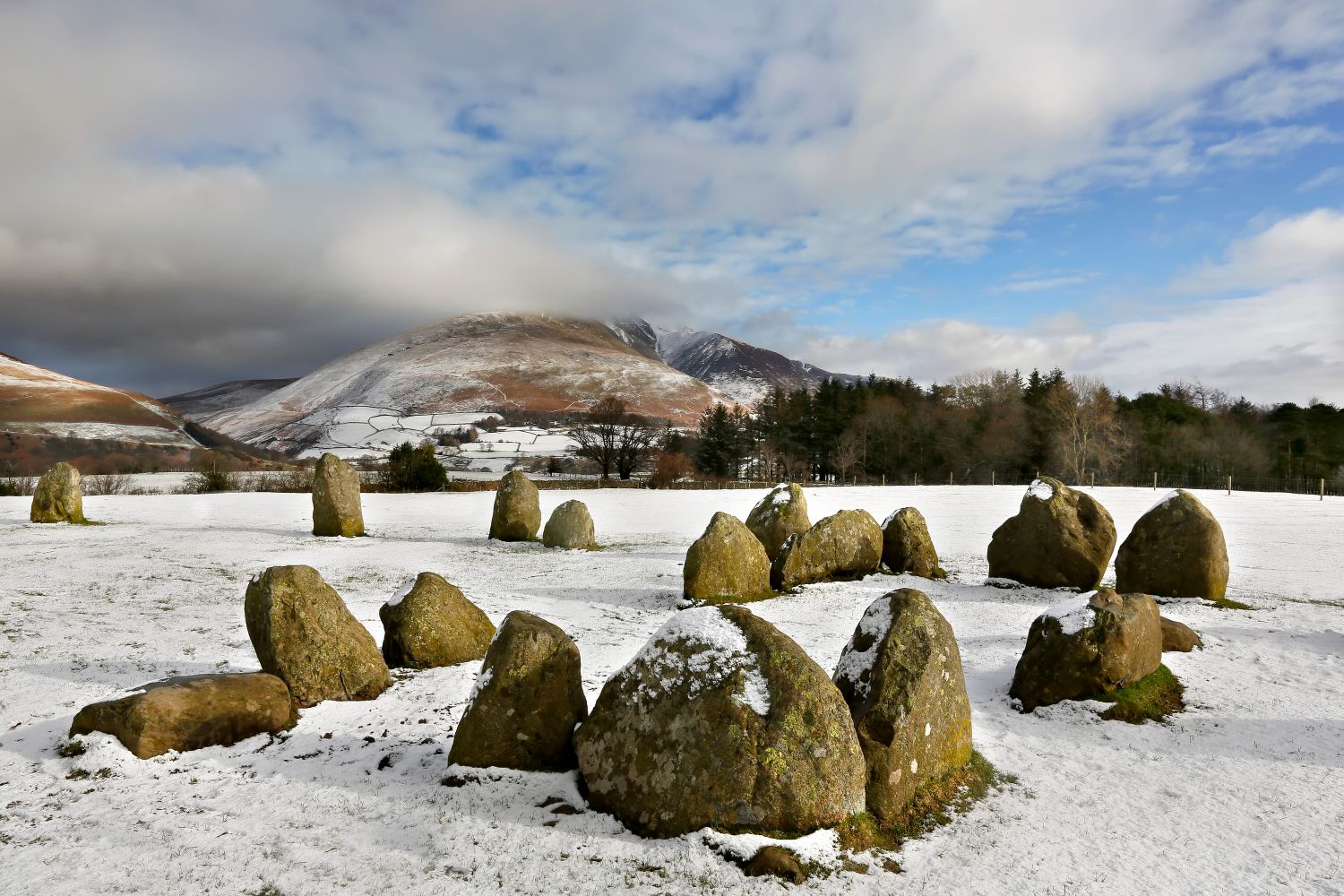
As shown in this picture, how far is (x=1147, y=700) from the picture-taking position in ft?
23.6

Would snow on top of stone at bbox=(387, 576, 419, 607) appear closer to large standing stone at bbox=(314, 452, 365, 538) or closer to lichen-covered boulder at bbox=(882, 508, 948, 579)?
lichen-covered boulder at bbox=(882, 508, 948, 579)

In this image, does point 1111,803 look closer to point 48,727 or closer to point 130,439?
point 48,727

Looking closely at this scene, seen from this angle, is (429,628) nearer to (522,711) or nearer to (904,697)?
(522,711)

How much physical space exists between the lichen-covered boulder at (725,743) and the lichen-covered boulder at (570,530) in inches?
547

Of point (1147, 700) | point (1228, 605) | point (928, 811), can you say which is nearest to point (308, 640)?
point (928, 811)

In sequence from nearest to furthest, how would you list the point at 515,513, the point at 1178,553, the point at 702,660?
1. the point at 702,660
2. the point at 1178,553
3. the point at 515,513

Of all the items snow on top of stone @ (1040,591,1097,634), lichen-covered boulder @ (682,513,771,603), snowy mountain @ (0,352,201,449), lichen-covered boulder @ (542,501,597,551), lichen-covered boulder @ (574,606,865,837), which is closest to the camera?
lichen-covered boulder @ (574,606,865,837)

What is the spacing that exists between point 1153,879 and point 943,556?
14.9 meters

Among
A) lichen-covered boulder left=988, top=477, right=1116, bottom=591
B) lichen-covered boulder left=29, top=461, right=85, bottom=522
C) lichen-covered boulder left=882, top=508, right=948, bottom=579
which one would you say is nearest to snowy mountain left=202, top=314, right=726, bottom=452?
lichen-covered boulder left=29, top=461, right=85, bottom=522

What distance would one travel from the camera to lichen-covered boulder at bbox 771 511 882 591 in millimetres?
13719

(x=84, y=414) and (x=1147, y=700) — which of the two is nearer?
(x=1147, y=700)

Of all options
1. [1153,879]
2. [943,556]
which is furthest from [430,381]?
[1153,879]

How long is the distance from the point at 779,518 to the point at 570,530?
6.17m

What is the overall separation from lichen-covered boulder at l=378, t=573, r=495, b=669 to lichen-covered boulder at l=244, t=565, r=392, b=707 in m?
0.85
